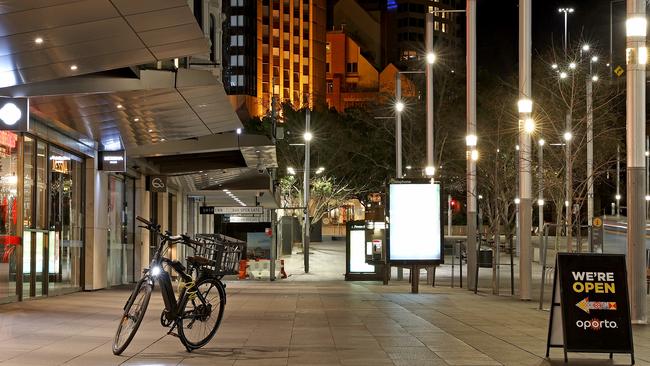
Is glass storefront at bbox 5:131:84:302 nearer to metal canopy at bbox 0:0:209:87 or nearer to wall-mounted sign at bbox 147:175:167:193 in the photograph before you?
metal canopy at bbox 0:0:209:87

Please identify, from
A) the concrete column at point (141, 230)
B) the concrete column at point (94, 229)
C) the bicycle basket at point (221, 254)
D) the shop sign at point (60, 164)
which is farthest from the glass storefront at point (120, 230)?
the bicycle basket at point (221, 254)

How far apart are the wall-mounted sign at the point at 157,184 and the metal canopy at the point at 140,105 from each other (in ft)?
23.9

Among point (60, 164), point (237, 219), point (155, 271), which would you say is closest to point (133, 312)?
point (155, 271)

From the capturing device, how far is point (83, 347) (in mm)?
10984

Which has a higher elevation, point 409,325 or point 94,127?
point 94,127

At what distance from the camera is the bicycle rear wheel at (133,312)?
10.2 metres

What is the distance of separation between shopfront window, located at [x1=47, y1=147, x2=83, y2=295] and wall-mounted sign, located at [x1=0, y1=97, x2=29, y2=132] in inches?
217

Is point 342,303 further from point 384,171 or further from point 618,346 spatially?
point 384,171

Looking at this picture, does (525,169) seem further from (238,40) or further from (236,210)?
(238,40)

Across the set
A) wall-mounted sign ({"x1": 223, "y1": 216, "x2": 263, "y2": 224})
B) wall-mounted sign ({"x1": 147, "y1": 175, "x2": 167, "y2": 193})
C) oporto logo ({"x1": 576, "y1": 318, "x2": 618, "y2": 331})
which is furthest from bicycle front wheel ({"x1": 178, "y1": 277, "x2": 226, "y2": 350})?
wall-mounted sign ({"x1": 223, "y1": 216, "x2": 263, "y2": 224})

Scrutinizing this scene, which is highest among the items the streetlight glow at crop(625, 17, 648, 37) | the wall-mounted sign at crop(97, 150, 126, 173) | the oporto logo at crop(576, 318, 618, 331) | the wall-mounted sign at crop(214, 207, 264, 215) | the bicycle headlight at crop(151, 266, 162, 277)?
the streetlight glow at crop(625, 17, 648, 37)

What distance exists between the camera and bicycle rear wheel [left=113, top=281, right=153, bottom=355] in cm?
1025

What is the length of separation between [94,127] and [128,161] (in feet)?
24.1

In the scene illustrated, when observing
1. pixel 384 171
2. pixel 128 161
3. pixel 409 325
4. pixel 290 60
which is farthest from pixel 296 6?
pixel 409 325
